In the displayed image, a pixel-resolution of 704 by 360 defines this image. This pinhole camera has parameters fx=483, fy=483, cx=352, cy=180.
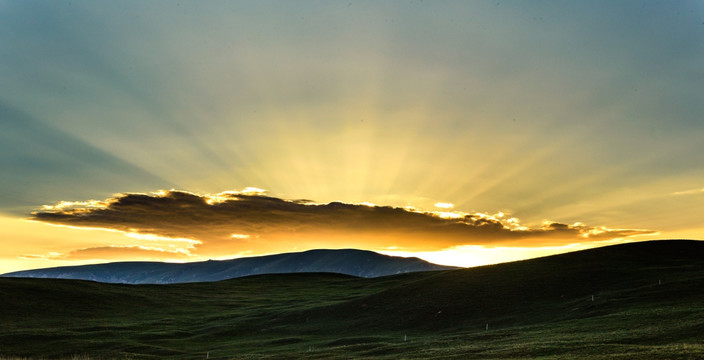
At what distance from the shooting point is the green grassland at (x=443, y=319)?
44031 millimetres

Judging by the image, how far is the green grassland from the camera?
4403 centimetres

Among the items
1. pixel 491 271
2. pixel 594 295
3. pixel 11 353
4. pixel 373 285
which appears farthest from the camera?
pixel 373 285

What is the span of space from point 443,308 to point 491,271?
26604mm

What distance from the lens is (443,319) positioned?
245ft

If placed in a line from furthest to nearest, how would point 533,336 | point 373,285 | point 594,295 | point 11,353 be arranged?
1. point 373,285
2. point 594,295
3. point 11,353
4. point 533,336

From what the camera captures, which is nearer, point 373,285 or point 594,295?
point 594,295

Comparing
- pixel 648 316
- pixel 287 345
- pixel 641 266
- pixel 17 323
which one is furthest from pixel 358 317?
pixel 17 323

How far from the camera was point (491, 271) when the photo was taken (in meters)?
102

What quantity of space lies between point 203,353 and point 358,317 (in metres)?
29.7

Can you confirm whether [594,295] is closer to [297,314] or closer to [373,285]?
[297,314]

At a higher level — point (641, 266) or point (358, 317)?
point (641, 266)

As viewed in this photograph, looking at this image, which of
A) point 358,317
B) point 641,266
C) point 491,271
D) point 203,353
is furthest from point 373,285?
point 203,353

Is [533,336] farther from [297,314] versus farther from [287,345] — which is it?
[297,314]

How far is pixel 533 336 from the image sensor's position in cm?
4897
